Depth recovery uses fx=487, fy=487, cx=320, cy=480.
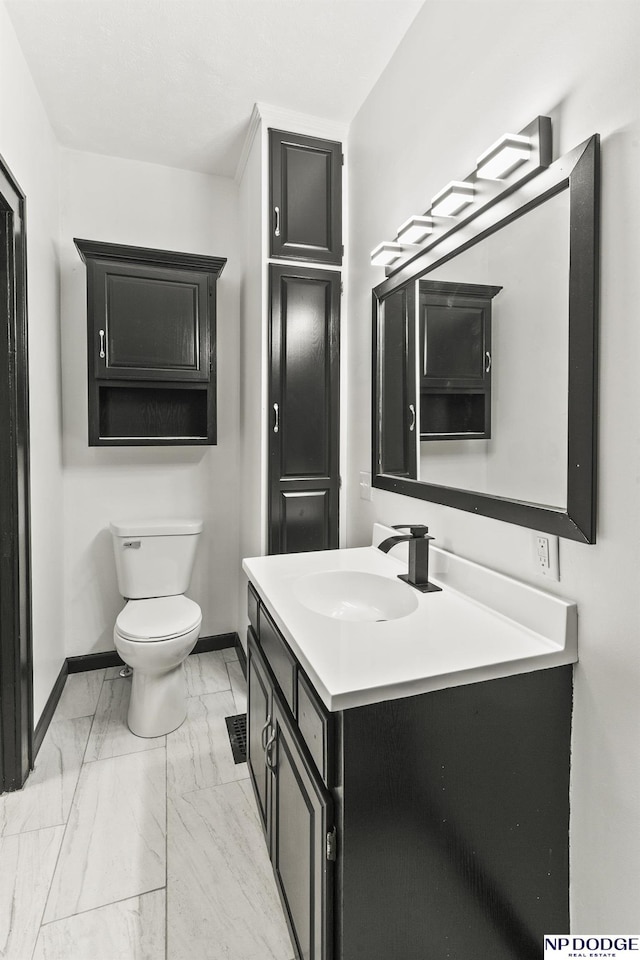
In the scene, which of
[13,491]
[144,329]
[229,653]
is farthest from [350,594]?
[144,329]

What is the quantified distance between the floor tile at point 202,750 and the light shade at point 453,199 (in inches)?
80.8

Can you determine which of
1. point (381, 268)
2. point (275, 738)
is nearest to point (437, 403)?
point (381, 268)

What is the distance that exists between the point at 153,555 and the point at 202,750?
3.10 ft

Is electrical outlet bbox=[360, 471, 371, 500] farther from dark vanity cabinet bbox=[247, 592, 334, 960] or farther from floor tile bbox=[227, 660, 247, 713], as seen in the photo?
floor tile bbox=[227, 660, 247, 713]

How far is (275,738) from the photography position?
1.29 meters

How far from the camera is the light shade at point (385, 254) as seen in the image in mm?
1711

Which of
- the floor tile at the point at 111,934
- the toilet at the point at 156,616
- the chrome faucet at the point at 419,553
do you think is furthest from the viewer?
the toilet at the point at 156,616

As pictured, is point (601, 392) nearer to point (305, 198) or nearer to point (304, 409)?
point (304, 409)

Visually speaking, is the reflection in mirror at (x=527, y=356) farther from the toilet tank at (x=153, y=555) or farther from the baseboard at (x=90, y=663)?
the baseboard at (x=90, y=663)

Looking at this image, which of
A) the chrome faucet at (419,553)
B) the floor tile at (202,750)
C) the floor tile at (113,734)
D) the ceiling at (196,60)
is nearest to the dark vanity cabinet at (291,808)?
the floor tile at (202,750)

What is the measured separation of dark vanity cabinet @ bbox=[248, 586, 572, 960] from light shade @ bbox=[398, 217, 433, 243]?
4.27 feet

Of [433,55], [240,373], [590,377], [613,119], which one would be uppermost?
[433,55]

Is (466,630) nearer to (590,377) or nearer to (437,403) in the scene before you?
(590,377)

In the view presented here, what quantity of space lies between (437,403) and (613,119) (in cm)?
78
